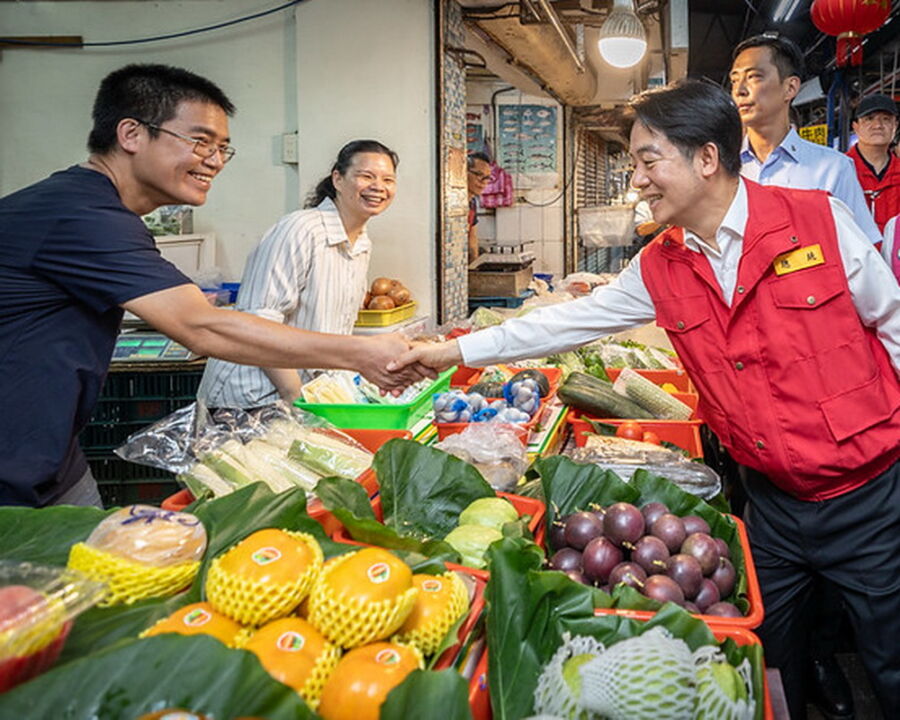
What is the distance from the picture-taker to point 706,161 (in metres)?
2.36

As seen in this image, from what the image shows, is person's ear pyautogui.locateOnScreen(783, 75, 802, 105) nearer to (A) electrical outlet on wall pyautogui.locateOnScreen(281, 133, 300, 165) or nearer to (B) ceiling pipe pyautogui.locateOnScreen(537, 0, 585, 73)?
(B) ceiling pipe pyautogui.locateOnScreen(537, 0, 585, 73)

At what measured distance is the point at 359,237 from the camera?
4.23m

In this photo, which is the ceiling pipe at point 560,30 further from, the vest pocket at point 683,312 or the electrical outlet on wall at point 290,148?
the vest pocket at point 683,312

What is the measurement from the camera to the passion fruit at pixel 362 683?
1076 millimetres

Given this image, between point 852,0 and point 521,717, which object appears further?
point 852,0

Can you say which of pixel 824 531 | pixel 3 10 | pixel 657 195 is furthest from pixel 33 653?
pixel 3 10

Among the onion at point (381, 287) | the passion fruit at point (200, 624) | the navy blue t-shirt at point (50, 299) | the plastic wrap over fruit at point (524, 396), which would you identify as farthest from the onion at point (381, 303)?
the passion fruit at point (200, 624)

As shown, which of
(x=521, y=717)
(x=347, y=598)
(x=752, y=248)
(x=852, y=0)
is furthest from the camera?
(x=852, y=0)

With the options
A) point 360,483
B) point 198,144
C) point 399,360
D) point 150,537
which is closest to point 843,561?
point 360,483

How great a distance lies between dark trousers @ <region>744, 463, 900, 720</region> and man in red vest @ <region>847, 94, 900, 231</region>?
5.99 metres

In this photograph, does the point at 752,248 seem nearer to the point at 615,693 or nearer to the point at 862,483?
the point at 862,483

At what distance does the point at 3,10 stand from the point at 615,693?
6.96m

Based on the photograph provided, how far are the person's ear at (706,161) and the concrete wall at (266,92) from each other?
12.3 feet

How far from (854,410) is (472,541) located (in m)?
1.18
